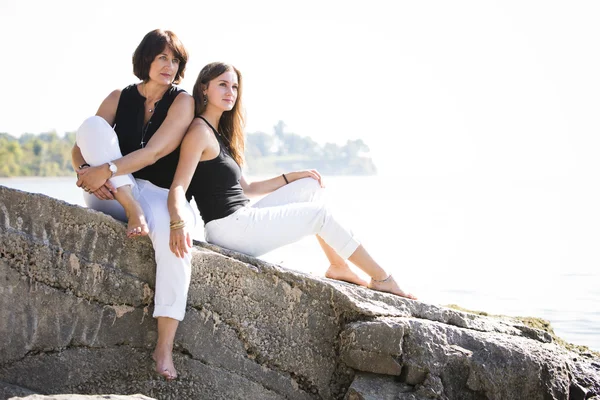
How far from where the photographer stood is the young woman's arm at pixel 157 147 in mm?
4234

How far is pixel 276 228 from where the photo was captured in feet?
15.4

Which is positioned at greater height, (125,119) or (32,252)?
(125,119)

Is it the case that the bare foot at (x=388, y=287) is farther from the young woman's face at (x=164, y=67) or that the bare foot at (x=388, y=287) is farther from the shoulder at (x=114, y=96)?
the shoulder at (x=114, y=96)

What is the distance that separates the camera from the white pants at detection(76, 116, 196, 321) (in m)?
4.13

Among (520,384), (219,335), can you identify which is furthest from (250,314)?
(520,384)

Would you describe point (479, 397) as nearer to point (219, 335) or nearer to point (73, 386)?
point (219, 335)

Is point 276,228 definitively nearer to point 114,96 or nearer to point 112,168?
point 112,168

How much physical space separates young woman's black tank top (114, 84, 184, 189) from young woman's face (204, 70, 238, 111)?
19 cm

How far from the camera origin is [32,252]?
4.26 m

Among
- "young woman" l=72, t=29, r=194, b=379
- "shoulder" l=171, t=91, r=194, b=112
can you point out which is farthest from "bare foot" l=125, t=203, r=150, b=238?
"shoulder" l=171, t=91, r=194, b=112

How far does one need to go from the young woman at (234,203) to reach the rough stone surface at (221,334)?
0.56 feet

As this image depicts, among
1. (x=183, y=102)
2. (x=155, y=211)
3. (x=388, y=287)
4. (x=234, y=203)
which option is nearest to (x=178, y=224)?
(x=155, y=211)

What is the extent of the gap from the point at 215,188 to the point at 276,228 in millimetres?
431

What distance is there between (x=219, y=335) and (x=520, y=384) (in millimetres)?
1755
